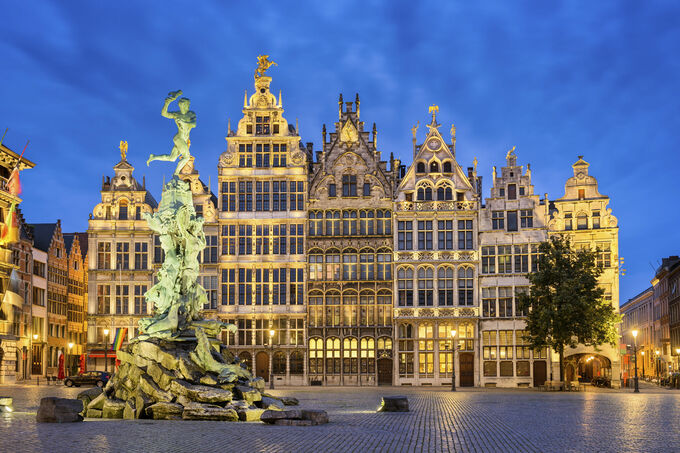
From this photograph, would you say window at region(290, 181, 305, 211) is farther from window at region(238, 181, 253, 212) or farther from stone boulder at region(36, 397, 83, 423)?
stone boulder at region(36, 397, 83, 423)

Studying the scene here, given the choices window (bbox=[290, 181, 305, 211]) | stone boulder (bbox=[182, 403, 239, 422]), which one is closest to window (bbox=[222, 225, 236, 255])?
window (bbox=[290, 181, 305, 211])

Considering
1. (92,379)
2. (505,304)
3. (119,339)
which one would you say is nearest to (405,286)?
(505,304)

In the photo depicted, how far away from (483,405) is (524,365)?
28761mm

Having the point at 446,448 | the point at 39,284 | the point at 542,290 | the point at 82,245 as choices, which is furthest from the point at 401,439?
the point at 82,245

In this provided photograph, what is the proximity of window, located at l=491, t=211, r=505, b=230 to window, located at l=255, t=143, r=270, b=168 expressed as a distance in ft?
59.9

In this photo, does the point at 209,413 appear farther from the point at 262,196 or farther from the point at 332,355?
the point at 262,196

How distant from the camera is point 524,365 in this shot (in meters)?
63.6

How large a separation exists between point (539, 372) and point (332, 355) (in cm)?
1577

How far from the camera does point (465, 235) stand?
214 ft

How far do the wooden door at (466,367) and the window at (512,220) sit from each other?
10.2 metres

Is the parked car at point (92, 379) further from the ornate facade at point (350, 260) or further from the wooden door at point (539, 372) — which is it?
the wooden door at point (539, 372)

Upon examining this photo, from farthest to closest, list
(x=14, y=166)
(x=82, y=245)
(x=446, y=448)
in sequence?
(x=82, y=245) < (x=14, y=166) < (x=446, y=448)

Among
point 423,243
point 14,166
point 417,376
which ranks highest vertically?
point 14,166

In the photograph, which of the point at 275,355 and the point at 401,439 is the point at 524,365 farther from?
the point at 401,439
